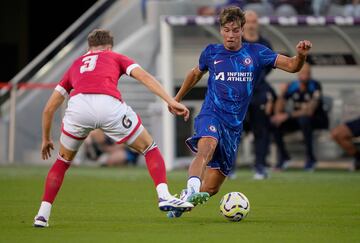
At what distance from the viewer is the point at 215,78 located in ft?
36.0

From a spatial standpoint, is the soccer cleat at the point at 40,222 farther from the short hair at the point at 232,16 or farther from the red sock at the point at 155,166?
the short hair at the point at 232,16

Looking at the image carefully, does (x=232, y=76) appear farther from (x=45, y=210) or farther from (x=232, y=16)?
(x=45, y=210)

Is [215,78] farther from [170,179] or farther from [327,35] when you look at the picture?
[327,35]

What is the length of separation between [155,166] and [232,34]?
1.68m

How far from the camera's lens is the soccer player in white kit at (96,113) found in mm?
9930

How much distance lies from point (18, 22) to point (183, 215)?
18.6 meters

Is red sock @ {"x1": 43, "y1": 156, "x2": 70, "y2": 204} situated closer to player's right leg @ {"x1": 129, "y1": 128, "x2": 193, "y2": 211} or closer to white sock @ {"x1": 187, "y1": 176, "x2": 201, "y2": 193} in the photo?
player's right leg @ {"x1": 129, "y1": 128, "x2": 193, "y2": 211}

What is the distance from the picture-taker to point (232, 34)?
10836 millimetres

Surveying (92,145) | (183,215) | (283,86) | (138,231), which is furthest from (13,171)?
(138,231)

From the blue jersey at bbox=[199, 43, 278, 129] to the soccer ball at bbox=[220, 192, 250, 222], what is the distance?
2.59 ft

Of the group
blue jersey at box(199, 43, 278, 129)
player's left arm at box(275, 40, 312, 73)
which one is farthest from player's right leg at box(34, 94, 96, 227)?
player's left arm at box(275, 40, 312, 73)

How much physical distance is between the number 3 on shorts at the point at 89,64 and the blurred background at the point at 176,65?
9.08 metres

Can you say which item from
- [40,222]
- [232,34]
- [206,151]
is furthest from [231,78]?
[40,222]

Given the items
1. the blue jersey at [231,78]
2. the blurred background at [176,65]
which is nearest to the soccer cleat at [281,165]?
the blurred background at [176,65]
